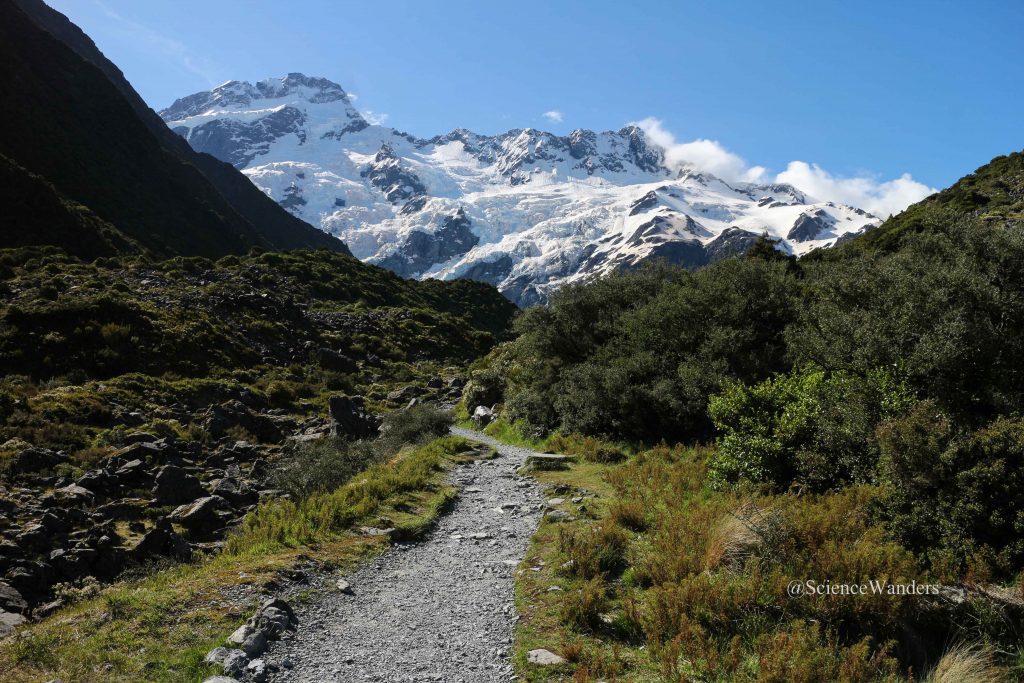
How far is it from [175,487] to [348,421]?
1229cm

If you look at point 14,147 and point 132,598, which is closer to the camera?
point 132,598

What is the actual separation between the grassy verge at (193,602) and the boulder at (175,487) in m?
4.01

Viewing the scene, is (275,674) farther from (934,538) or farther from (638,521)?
(934,538)

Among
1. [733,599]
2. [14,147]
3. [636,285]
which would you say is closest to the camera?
[733,599]

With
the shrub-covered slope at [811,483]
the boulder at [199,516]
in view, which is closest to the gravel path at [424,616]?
the shrub-covered slope at [811,483]

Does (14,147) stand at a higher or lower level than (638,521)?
higher

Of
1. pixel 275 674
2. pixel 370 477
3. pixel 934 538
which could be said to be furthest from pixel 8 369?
pixel 934 538

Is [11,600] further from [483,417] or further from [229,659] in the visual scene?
[483,417]

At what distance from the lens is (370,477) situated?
60.0 feet

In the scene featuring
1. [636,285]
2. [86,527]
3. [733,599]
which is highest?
[636,285]

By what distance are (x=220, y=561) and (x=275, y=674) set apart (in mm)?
4801

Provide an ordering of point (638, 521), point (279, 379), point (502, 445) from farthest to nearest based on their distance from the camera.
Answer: point (279, 379)
point (502, 445)
point (638, 521)

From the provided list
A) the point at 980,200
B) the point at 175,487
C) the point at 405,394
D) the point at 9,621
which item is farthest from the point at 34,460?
the point at 980,200

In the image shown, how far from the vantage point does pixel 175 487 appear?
17.9 meters
